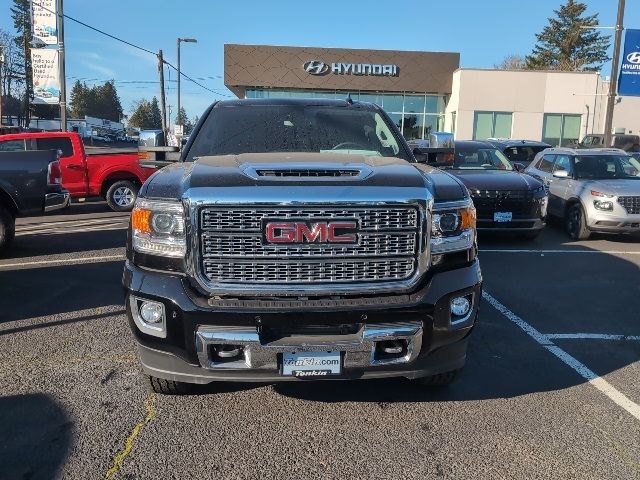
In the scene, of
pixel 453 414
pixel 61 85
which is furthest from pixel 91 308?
pixel 61 85

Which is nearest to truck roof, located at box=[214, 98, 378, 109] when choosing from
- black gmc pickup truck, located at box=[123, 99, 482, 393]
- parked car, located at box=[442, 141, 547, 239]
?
black gmc pickup truck, located at box=[123, 99, 482, 393]

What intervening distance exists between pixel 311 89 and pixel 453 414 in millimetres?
32196

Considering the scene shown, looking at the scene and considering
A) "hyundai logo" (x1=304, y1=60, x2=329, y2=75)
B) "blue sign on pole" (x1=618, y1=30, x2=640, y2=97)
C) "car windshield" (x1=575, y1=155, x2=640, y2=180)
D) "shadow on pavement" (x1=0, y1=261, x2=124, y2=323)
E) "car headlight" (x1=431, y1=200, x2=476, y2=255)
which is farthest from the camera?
"hyundai logo" (x1=304, y1=60, x2=329, y2=75)

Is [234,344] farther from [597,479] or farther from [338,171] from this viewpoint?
[597,479]

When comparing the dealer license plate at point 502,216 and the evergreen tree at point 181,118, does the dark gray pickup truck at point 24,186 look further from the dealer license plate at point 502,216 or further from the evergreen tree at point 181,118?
the evergreen tree at point 181,118

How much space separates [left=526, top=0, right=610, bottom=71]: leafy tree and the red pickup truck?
58.3 metres

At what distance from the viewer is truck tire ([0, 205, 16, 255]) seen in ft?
27.7

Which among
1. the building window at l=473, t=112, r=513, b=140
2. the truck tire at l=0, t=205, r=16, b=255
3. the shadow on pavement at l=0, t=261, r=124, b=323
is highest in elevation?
the building window at l=473, t=112, r=513, b=140

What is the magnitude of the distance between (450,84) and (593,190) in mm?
25958

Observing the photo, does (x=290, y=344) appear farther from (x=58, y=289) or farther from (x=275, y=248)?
(x=58, y=289)

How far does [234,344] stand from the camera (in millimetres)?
2965

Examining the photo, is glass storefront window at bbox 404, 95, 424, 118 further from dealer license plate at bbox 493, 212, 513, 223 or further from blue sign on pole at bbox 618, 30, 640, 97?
dealer license plate at bbox 493, 212, 513, 223

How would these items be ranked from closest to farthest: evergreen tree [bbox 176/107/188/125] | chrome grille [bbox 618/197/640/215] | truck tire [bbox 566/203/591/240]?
chrome grille [bbox 618/197/640/215]
truck tire [bbox 566/203/591/240]
evergreen tree [bbox 176/107/188/125]

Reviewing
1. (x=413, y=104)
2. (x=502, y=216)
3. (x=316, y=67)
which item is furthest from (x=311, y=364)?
(x=413, y=104)
